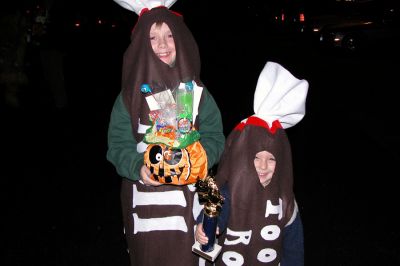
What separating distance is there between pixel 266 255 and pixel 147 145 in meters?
0.84

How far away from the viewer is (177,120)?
5.39 feet

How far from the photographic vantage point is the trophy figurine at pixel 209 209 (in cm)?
163

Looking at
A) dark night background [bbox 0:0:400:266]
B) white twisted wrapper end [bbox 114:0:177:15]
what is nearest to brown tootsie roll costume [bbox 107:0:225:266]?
white twisted wrapper end [bbox 114:0:177:15]

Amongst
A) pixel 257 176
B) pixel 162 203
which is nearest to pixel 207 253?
pixel 162 203

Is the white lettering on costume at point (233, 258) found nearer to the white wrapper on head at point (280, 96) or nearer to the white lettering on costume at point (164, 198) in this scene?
the white lettering on costume at point (164, 198)

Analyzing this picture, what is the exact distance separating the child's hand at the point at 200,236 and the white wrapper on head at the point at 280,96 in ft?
2.00

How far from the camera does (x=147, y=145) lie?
6.08ft

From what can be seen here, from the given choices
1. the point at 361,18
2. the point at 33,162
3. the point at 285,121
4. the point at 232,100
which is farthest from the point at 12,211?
the point at 361,18

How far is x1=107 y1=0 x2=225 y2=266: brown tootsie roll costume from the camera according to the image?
1.83 meters

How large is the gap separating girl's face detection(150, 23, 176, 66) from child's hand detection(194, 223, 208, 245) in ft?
2.67

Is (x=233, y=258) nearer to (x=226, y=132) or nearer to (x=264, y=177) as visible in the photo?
(x=264, y=177)

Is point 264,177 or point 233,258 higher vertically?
point 264,177

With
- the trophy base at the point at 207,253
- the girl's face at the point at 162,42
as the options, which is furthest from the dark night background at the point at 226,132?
the girl's face at the point at 162,42

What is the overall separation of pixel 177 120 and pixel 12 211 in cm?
283
